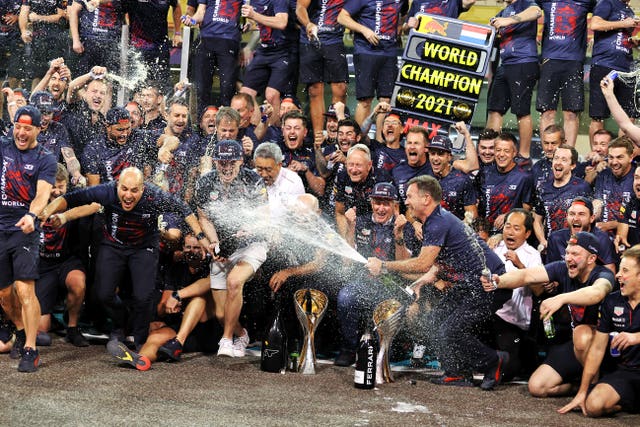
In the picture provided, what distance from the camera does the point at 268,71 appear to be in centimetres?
1180

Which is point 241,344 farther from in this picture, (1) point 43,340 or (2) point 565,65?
(2) point 565,65

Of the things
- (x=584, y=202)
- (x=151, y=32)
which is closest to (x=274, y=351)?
→ (x=584, y=202)

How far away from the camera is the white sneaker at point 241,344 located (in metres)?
9.27

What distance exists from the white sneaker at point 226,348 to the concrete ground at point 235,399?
0.24 m

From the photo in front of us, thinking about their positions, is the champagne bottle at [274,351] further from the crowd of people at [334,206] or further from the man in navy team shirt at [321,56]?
the man in navy team shirt at [321,56]

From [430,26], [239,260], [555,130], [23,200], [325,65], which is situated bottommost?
[239,260]

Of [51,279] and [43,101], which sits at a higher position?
[43,101]

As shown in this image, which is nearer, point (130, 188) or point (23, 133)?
point (23, 133)

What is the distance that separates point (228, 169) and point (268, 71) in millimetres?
2758

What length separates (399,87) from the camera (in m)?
11.0

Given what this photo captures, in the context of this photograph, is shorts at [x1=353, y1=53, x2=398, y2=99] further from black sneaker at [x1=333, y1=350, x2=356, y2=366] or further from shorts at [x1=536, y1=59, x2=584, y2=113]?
black sneaker at [x1=333, y1=350, x2=356, y2=366]

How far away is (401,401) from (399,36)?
4836mm

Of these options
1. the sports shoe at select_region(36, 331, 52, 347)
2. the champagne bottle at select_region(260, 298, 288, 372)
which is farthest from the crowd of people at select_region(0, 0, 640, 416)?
the champagne bottle at select_region(260, 298, 288, 372)

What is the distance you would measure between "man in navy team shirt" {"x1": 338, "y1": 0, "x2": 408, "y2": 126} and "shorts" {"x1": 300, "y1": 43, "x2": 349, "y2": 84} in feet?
0.52
